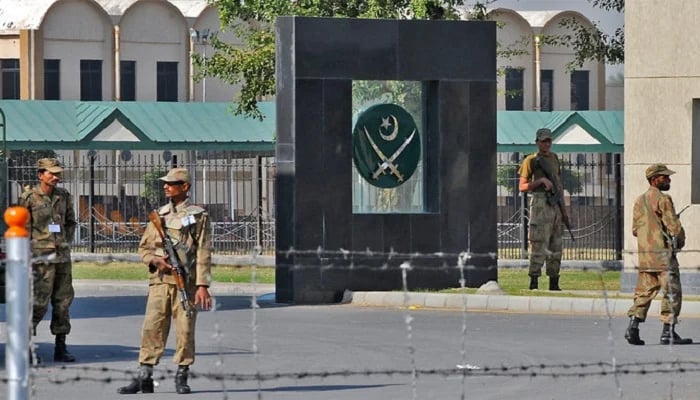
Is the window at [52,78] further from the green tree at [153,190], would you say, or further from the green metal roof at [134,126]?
the green metal roof at [134,126]

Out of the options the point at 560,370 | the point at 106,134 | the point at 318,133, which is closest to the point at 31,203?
the point at 560,370

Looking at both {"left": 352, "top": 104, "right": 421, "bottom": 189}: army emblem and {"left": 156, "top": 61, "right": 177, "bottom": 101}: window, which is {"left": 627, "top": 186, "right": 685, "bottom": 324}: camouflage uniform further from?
{"left": 156, "top": 61, "right": 177, "bottom": 101}: window

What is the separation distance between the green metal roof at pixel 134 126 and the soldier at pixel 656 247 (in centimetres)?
2598

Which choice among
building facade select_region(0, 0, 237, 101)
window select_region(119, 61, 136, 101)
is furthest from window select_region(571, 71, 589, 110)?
window select_region(119, 61, 136, 101)

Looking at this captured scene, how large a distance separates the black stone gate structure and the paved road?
750 millimetres

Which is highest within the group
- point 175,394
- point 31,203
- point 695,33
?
point 695,33

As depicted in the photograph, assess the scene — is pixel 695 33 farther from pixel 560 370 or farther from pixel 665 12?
pixel 560 370

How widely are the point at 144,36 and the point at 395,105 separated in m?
38.5

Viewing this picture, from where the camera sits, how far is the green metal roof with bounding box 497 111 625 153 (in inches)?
1853

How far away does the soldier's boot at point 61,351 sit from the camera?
15.0 meters

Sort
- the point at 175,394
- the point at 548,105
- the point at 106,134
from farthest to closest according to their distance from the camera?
the point at 548,105, the point at 106,134, the point at 175,394

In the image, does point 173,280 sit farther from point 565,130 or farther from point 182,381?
point 565,130

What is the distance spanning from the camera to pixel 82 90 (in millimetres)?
57906

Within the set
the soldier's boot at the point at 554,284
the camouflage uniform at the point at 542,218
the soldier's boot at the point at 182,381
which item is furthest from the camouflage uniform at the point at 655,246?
the soldier's boot at the point at 554,284
